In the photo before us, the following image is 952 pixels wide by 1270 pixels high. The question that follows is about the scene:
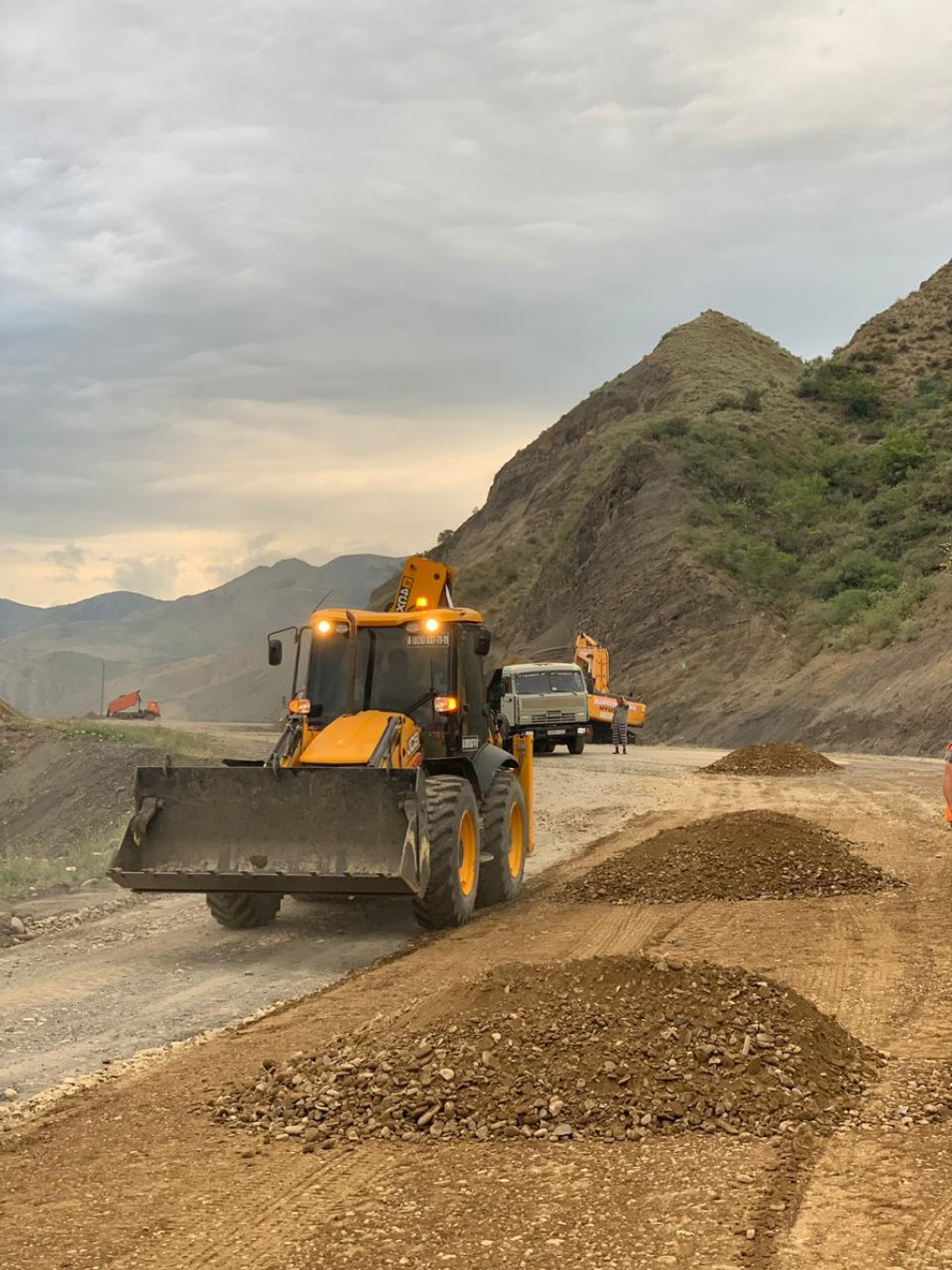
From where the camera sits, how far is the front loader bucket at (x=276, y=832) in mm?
9711

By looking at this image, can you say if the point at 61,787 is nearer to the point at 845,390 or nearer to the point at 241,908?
the point at 241,908

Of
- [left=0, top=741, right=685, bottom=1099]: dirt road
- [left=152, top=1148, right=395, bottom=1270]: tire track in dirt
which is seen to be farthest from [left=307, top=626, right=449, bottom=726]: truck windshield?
[left=152, top=1148, right=395, bottom=1270]: tire track in dirt

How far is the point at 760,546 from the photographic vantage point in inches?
2084

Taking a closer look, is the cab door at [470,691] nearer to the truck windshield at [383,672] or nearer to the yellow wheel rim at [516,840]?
the truck windshield at [383,672]

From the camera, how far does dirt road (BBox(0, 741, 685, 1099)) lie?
25.0 feet

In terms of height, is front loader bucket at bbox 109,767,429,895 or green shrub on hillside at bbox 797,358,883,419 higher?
green shrub on hillside at bbox 797,358,883,419

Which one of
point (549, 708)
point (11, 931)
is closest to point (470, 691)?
point (11, 931)

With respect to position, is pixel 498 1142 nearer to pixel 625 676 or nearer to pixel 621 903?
pixel 621 903

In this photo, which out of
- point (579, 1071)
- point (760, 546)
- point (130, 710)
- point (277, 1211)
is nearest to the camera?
point (277, 1211)

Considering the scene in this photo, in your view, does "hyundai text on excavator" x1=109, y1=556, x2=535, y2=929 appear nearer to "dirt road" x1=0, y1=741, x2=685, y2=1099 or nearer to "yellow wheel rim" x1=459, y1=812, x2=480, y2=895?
"yellow wheel rim" x1=459, y1=812, x2=480, y2=895

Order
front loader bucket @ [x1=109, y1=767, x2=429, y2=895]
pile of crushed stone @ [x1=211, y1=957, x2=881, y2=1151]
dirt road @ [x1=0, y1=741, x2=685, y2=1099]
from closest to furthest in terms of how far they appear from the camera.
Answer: pile of crushed stone @ [x1=211, y1=957, x2=881, y2=1151] < dirt road @ [x1=0, y1=741, x2=685, y2=1099] < front loader bucket @ [x1=109, y1=767, x2=429, y2=895]

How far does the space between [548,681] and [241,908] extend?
2416 cm

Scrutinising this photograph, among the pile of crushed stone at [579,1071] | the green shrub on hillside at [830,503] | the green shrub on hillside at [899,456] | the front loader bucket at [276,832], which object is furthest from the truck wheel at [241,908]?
the green shrub on hillside at [899,456]

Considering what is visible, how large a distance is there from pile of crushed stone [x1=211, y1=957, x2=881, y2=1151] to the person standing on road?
29.0 m
